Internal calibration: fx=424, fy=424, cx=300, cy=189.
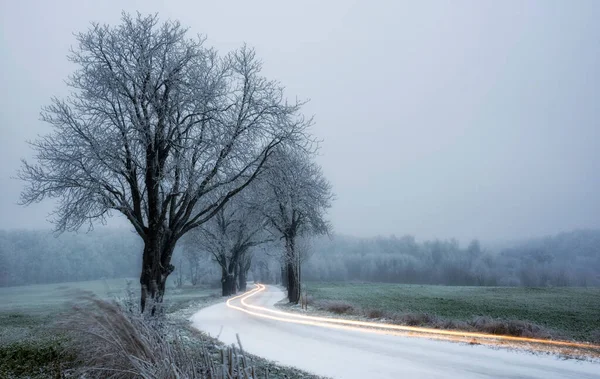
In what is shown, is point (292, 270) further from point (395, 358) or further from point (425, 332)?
point (395, 358)

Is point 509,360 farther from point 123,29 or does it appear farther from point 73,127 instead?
point 123,29

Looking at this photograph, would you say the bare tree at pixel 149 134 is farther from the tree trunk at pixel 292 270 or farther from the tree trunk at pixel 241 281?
the tree trunk at pixel 241 281

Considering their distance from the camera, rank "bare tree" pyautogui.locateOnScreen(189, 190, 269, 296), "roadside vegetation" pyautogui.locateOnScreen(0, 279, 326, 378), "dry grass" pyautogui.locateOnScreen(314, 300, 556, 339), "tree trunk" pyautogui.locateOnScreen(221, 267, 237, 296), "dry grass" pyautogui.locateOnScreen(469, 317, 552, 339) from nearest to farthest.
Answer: "roadside vegetation" pyautogui.locateOnScreen(0, 279, 326, 378) → "dry grass" pyautogui.locateOnScreen(469, 317, 552, 339) → "dry grass" pyautogui.locateOnScreen(314, 300, 556, 339) → "bare tree" pyautogui.locateOnScreen(189, 190, 269, 296) → "tree trunk" pyautogui.locateOnScreen(221, 267, 237, 296)

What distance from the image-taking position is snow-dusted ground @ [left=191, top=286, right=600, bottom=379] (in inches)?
347

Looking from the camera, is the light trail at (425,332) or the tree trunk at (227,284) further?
the tree trunk at (227,284)

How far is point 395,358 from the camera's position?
10.7m

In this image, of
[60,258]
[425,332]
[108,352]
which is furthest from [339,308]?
[60,258]

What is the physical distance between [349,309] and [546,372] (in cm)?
1604

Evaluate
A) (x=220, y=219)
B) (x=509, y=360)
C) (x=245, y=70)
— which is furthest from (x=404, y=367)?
(x=220, y=219)

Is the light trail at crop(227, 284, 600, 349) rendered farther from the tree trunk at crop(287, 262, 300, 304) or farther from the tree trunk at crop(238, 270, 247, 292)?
the tree trunk at crop(238, 270, 247, 292)

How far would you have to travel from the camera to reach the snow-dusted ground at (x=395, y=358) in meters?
8.81

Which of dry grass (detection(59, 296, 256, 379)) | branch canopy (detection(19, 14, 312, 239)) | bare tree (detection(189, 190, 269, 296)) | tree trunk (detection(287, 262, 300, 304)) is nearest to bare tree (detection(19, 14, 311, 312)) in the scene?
branch canopy (detection(19, 14, 312, 239))

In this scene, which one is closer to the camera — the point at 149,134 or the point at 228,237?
the point at 149,134

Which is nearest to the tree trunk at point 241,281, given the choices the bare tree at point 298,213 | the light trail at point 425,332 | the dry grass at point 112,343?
the bare tree at point 298,213
